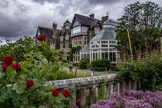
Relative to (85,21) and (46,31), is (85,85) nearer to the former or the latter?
(85,21)

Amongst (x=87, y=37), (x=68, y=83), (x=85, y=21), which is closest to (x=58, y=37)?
(x=85, y=21)

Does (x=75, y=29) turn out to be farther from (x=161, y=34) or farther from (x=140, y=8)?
(x=161, y=34)

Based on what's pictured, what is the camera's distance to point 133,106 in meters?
1.67

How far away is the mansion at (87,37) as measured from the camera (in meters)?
19.6

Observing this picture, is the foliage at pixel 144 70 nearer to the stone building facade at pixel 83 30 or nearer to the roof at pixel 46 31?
the stone building facade at pixel 83 30

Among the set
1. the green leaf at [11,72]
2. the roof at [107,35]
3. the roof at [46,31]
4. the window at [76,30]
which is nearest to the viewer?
the green leaf at [11,72]

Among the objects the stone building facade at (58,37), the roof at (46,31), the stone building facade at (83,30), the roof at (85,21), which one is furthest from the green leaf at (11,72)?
→ the roof at (46,31)

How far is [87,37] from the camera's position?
26766mm

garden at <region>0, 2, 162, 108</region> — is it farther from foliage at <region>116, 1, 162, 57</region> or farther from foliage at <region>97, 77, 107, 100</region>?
foliage at <region>116, 1, 162, 57</region>

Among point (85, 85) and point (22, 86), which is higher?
point (22, 86)

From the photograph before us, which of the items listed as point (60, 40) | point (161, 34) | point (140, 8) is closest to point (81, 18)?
point (60, 40)

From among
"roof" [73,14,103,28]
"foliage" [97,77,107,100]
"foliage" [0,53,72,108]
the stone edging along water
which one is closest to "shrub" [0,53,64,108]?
"foliage" [0,53,72,108]

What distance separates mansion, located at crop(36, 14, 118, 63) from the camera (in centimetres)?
1958

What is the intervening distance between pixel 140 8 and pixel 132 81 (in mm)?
12343
